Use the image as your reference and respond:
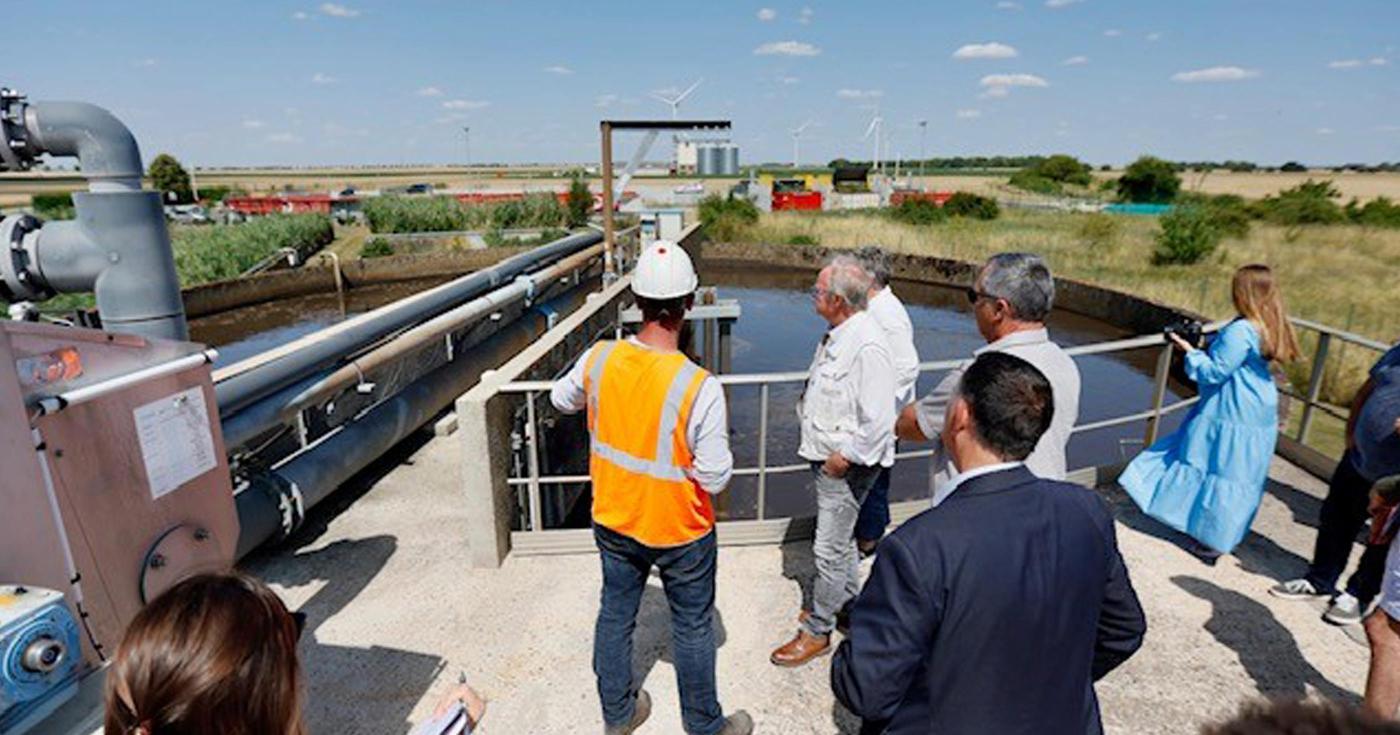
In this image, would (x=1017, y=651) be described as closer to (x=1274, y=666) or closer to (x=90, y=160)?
(x=1274, y=666)

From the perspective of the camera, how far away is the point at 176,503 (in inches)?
97.0

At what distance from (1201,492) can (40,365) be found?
5.31 meters

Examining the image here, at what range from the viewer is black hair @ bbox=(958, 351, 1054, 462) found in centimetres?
163

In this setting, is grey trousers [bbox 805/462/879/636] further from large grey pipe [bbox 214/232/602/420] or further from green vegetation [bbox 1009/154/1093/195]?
green vegetation [bbox 1009/154/1093/195]

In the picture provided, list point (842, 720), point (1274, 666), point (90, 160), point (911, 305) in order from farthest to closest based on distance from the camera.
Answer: point (911, 305) < point (1274, 666) < point (842, 720) < point (90, 160)

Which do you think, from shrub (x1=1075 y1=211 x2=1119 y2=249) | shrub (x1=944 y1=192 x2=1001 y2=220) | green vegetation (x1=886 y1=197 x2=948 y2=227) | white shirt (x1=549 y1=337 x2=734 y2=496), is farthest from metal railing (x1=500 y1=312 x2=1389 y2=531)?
shrub (x1=944 y1=192 x2=1001 y2=220)

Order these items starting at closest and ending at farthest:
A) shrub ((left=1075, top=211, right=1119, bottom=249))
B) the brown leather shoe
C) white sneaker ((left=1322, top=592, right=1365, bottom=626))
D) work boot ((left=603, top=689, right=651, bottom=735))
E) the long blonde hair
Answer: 1. work boot ((left=603, top=689, right=651, bottom=735))
2. the brown leather shoe
3. white sneaker ((left=1322, top=592, right=1365, bottom=626))
4. the long blonde hair
5. shrub ((left=1075, top=211, right=1119, bottom=249))

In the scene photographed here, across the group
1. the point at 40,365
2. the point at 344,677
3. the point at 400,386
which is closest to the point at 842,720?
the point at 344,677

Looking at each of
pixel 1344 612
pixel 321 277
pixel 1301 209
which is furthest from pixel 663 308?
pixel 1301 209

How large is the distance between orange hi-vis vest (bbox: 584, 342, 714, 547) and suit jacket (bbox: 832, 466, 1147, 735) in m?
1.01

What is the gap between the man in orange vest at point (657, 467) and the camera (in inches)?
99.0

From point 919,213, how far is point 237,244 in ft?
102

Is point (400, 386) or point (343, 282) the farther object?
point (343, 282)

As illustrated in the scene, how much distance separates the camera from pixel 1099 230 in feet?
95.3
